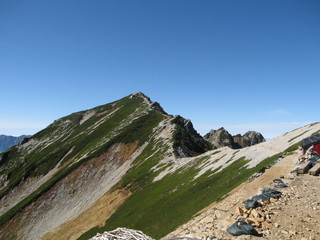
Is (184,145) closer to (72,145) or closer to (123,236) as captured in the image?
(72,145)

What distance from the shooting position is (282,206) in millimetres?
16156

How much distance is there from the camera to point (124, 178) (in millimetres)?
90125

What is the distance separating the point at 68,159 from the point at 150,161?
6317 centimetres

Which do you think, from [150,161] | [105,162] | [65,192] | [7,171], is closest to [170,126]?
[150,161]

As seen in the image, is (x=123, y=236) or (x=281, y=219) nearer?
(x=123, y=236)

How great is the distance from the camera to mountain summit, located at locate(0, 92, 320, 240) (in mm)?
47500

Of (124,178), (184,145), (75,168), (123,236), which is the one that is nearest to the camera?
(123,236)

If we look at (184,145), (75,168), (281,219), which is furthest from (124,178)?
(281,219)

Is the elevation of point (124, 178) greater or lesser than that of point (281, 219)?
greater

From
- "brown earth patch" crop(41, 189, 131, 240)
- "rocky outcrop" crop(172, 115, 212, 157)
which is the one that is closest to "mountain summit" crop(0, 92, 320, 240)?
"brown earth patch" crop(41, 189, 131, 240)

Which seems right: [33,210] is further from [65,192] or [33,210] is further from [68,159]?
[68,159]

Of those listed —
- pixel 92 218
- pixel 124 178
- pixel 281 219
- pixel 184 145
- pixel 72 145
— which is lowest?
pixel 92 218

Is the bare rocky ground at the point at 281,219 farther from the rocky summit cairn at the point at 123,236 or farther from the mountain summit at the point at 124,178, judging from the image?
the mountain summit at the point at 124,178

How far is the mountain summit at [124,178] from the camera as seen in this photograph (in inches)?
1870
